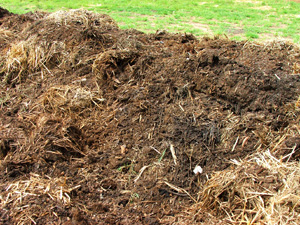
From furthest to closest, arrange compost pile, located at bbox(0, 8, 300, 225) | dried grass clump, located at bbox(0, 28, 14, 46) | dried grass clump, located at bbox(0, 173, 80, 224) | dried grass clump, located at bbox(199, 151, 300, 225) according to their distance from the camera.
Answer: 1. dried grass clump, located at bbox(0, 28, 14, 46)
2. compost pile, located at bbox(0, 8, 300, 225)
3. dried grass clump, located at bbox(0, 173, 80, 224)
4. dried grass clump, located at bbox(199, 151, 300, 225)

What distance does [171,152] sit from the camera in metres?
3.27

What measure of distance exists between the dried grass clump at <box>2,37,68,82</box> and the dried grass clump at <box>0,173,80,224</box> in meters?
2.47

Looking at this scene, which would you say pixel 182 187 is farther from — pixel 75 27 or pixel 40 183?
pixel 75 27

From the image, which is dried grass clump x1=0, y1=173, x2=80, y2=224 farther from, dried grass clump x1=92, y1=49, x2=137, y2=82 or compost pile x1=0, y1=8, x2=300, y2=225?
dried grass clump x1=92, y1=49, x2=137, y2=82

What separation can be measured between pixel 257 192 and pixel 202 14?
911 cm

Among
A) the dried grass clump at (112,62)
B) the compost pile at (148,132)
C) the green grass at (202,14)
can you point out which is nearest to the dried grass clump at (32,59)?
the compost pile at (148,132)

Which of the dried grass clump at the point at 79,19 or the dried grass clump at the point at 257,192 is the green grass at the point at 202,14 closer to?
the dried grass clump at the point at 79,19

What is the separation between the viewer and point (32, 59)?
16.4ft

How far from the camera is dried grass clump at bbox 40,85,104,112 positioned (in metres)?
4.06

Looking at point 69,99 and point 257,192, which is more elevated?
point 69,99

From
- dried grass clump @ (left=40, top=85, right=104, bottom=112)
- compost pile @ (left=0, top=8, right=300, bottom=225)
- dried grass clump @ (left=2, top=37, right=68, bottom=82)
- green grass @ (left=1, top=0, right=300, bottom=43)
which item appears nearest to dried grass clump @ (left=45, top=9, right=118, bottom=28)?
compost pile @ (left=0, top=8, right=300, bottom=225)

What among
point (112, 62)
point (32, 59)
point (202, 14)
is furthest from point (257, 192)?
point (202, 14)

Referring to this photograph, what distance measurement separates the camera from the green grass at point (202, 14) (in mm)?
8547

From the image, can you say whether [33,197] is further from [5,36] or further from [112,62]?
[5,36]
